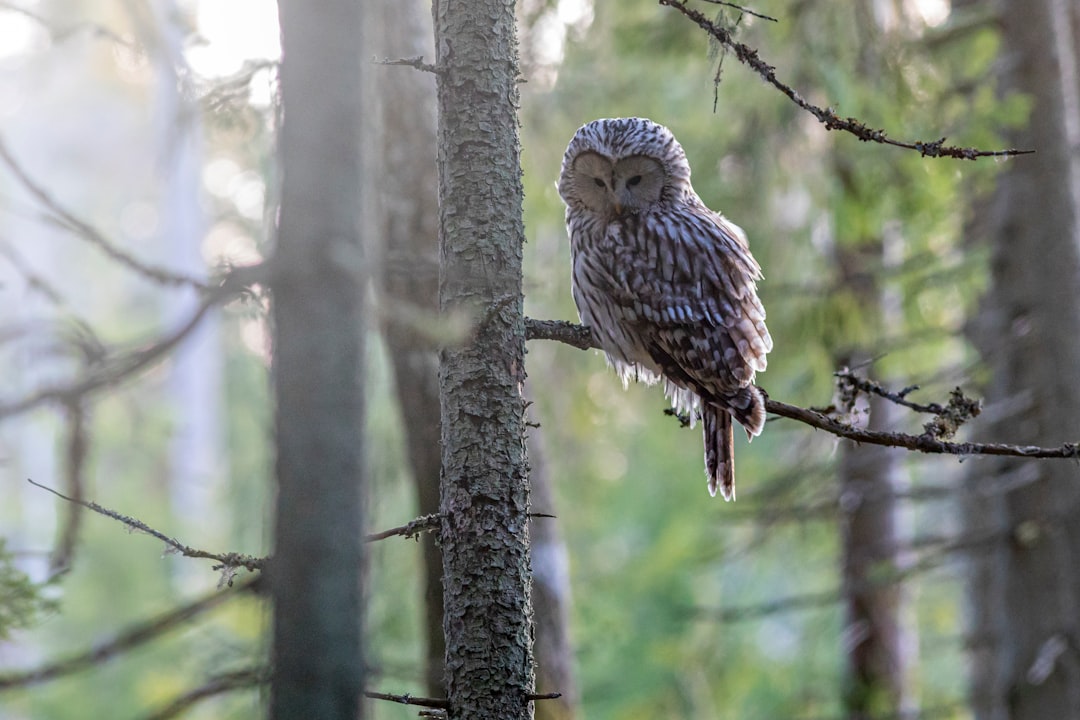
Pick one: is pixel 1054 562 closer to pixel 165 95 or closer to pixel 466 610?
pixel 466 610

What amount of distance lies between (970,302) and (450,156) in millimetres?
6205

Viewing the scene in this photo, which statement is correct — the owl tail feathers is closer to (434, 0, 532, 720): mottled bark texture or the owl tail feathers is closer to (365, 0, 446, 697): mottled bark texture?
(365, 0, 446, 697): mottled bark texture

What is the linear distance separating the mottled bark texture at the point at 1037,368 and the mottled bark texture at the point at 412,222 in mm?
3488

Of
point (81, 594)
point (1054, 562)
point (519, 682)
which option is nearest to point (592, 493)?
point (1054, 562)

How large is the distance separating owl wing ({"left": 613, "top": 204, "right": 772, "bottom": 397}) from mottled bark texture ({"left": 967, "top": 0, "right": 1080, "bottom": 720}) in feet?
8.91

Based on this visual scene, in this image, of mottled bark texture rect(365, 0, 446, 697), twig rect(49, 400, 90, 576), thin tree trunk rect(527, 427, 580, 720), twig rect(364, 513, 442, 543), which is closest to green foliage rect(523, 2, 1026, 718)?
mottled bark texture rect(365, 0, 446, 697)

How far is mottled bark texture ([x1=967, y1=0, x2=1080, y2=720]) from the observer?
6.32 metres

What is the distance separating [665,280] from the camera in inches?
179

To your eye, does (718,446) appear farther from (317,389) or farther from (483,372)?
(317,389)

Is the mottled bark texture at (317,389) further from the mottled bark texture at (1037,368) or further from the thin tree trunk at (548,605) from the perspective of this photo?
the mottled bark texture at (1037,368)

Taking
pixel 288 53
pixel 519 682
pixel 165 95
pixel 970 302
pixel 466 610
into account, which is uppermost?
pixel 165 95

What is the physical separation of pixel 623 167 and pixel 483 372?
2543 mm

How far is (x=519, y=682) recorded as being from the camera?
245 cm

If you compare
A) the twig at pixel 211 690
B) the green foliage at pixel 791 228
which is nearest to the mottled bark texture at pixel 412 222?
the green foliage at pixel 791 228
